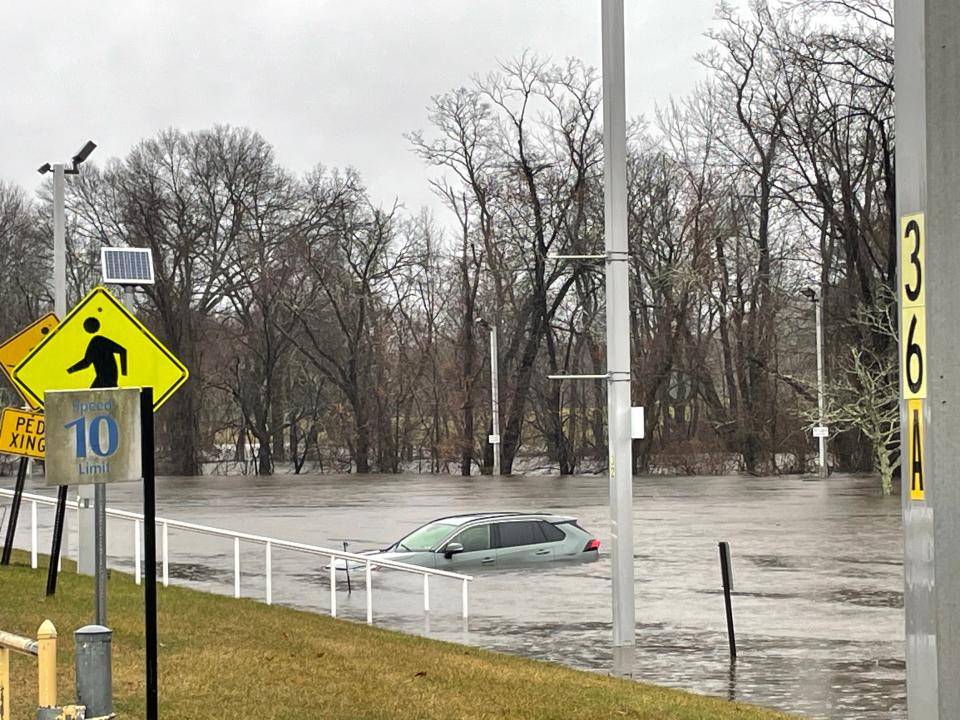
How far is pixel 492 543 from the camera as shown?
25.2 meters

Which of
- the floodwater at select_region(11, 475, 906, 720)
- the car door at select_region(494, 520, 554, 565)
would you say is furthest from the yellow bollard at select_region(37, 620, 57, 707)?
the car door at select_region(494, 520, 554, 565)

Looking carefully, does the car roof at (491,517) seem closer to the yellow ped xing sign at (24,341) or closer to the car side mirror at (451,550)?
the car side mirror at (451,550)

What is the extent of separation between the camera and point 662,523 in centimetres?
3584

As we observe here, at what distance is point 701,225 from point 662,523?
34.0 m

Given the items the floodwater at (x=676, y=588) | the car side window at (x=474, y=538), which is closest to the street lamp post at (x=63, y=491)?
the floodwater at (x=676, y=588)

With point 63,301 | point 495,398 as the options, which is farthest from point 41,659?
point 495,398

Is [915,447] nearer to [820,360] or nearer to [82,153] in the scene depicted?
[82,153]

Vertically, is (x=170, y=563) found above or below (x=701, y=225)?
below

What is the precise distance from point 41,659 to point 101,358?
3900mm

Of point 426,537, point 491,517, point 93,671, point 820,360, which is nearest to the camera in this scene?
point 93,671

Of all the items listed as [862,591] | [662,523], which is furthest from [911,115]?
[662,523]

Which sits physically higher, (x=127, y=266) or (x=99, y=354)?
(x=127, y=266)

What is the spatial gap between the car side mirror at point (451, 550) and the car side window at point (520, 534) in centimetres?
150

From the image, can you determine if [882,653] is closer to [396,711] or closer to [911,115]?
[396,711]
